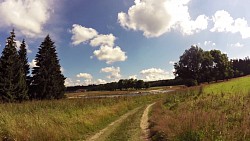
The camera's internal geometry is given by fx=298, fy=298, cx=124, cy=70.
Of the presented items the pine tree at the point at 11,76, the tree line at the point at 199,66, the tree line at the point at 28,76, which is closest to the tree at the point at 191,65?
the tree line at the point at 199,66

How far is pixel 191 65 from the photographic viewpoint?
90.9 m

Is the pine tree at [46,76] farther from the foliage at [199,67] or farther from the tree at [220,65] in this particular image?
the tree at [220,65]

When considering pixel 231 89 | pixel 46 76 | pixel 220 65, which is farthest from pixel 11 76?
pixel 220 65

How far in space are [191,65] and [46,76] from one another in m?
51.8

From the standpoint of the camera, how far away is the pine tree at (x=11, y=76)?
133ft

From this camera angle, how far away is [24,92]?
44719 millimetres

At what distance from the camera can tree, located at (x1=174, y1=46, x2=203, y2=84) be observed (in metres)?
90.3

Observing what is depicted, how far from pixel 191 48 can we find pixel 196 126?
278 ft

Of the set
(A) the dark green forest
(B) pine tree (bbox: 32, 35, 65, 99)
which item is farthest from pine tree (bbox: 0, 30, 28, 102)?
(A) the dark green forest

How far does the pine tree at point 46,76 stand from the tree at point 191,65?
1826 inches

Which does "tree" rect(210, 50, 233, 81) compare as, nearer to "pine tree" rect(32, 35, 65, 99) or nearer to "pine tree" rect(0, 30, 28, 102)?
"pine tree" rect(32, 35, 65, 99)

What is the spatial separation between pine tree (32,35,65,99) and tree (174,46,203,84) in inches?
1826

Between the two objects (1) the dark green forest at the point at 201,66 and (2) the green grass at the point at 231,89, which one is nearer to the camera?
(2) the green grass at the point at 231,89

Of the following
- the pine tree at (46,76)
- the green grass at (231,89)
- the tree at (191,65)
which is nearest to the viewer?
the green grass at (231,89)
